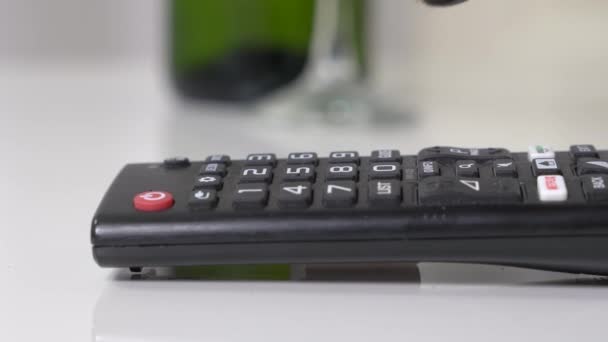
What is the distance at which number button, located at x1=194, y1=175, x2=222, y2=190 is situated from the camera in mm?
372

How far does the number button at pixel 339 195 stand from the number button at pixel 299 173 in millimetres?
15

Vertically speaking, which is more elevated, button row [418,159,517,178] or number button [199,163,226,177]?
button row [418,159,517,178]

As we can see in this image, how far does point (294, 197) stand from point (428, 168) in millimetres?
59

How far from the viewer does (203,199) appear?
1.16 ft

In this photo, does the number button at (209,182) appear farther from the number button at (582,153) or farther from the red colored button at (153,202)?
the number button at (582,153)

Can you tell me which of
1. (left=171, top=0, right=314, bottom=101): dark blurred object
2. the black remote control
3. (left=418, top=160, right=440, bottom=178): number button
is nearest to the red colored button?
the black remote control

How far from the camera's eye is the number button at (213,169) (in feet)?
1.27

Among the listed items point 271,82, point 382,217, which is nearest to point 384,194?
point 382,217

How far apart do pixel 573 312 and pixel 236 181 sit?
0.48 feet

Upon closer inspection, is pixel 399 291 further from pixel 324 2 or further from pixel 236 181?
pixel 324 2

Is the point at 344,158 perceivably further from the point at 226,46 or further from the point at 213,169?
the point at 226,46

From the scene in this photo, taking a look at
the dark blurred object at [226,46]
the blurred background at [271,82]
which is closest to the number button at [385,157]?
the blurred background at [271,82]

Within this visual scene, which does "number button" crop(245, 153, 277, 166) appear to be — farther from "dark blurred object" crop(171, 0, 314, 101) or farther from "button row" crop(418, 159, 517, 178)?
"dark blurred object" crop(171, 0, 314, 101)

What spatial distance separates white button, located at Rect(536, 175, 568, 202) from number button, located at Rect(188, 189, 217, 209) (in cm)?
13
